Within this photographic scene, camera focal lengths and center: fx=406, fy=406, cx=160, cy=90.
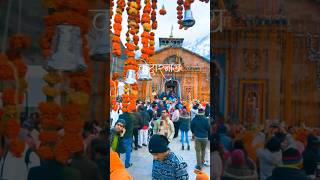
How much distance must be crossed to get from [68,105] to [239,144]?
5.52 feet

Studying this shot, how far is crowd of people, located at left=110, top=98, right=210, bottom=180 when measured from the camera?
4168 mm

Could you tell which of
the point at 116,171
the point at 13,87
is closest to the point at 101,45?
the point at 13,87

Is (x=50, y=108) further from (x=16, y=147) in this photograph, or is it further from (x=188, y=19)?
(x=188, y=19)

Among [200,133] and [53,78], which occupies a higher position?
[53,78]

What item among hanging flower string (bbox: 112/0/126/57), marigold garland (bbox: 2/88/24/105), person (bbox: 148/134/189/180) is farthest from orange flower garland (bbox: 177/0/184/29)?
marigold garland (bbox: 2/88/24/105)

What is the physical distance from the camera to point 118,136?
18.2ft

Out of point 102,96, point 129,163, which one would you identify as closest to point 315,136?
point 102,96

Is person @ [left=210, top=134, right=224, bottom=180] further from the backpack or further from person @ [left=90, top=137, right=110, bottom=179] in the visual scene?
the backpack

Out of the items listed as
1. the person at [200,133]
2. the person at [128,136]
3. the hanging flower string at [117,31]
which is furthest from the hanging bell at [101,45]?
the person at [200,133]

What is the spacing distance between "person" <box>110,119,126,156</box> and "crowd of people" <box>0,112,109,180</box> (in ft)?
5.13

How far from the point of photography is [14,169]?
3.85 meters

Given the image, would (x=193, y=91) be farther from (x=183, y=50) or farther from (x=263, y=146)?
(x=263, y=146)

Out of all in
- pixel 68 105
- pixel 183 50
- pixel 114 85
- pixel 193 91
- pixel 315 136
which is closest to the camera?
pixel 68 105

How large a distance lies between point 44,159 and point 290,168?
7.59 feet
